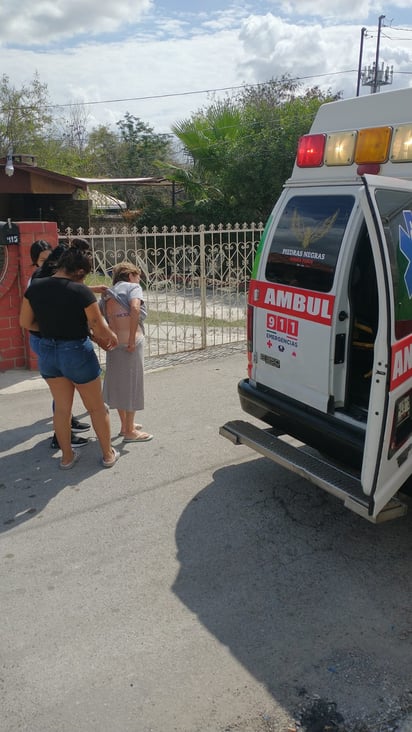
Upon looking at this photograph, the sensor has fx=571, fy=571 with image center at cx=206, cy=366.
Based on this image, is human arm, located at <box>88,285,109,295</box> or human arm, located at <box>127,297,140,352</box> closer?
human arm, located at <box>127,297,140,352</box>

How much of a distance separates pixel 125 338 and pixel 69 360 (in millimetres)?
671

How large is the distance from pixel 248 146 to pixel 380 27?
1721cm

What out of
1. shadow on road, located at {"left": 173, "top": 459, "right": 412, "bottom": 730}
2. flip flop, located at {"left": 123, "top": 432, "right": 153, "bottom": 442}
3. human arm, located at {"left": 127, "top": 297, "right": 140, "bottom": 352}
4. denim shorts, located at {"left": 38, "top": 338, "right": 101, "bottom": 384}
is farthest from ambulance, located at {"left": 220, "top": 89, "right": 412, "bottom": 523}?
flip flop, located at {"left": 123, "top": 432, "right": 153, "bottom": 442}

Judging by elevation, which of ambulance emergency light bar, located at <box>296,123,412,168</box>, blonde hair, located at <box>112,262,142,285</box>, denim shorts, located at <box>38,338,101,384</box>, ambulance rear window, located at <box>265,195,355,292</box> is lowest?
denim shorts, located at <box>38,338,101,384</box>

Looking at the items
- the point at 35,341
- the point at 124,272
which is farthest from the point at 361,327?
the point at 35,341

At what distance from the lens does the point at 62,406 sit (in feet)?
14.2

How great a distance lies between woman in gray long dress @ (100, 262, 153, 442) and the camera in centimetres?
465

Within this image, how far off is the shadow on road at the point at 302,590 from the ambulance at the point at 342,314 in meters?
0.42

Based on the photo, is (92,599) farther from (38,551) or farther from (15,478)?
(15,478)

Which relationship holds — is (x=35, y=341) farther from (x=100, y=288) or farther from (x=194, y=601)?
(x=194, y=601)

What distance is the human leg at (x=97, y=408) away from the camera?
4281mm

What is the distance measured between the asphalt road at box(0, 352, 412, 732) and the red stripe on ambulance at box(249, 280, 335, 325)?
4.39ft

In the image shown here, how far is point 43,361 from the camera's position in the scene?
4.23 metres

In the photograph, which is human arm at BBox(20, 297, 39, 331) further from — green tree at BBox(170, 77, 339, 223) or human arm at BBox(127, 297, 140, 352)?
green tree at BBox(170, 77, 339, 223)
